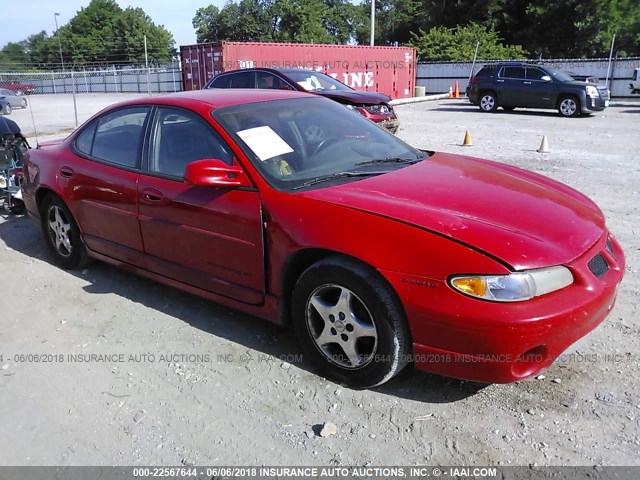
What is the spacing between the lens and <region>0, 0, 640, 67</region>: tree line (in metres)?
35.1

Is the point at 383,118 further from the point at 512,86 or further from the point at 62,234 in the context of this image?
the point at 512,86

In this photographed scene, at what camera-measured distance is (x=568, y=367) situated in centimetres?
336

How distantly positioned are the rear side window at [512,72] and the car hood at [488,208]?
641 inches

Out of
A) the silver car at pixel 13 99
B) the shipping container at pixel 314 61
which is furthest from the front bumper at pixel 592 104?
the silver car at pixel 13 99

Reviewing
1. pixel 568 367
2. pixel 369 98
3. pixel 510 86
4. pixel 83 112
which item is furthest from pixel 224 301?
pixel 83 112

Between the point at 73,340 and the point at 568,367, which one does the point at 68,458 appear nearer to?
the point at 73,340

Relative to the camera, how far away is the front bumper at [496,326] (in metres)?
2.63

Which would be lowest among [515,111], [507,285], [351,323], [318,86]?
[515,111]

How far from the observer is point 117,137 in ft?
14.8

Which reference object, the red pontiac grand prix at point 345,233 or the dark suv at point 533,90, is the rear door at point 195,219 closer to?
the red pontiac grand prix at point 345,233

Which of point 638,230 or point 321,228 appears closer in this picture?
point 321,228

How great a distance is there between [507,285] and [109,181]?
3051mm

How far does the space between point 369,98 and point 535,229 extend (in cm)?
868

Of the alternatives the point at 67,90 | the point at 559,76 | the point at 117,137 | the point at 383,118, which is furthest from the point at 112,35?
the point at 117,137
